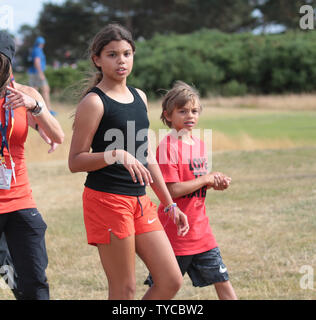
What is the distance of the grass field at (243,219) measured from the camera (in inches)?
199

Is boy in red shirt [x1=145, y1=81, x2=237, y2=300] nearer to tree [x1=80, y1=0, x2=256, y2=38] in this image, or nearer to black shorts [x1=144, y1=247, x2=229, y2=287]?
black shorts [x1=144, y1=247, x2=229, y2=287]

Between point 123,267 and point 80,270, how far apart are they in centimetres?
258

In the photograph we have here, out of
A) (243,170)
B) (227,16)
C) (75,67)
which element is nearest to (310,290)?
(243,170)

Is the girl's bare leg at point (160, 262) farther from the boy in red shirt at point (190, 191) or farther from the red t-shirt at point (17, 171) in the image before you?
the red t-shirt at point (17, 171)

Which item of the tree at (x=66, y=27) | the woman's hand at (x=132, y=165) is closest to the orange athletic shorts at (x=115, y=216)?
the woman's hand at (x=132, y=165)

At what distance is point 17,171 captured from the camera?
3432mm

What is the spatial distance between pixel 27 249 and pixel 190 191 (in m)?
1.02

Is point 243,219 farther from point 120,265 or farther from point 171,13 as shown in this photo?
point 171,13

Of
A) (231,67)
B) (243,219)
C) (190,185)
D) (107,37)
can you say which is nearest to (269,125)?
(243,219)

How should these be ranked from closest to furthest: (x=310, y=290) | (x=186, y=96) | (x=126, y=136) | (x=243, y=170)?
(x=126, y=136) < (x=186, y=96) < (x=310, y=290) < (x=243, y=170)

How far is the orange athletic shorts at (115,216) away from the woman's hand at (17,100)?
23.1 inches

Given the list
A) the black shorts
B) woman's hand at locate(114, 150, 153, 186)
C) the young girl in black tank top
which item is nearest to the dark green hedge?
the black shorts
